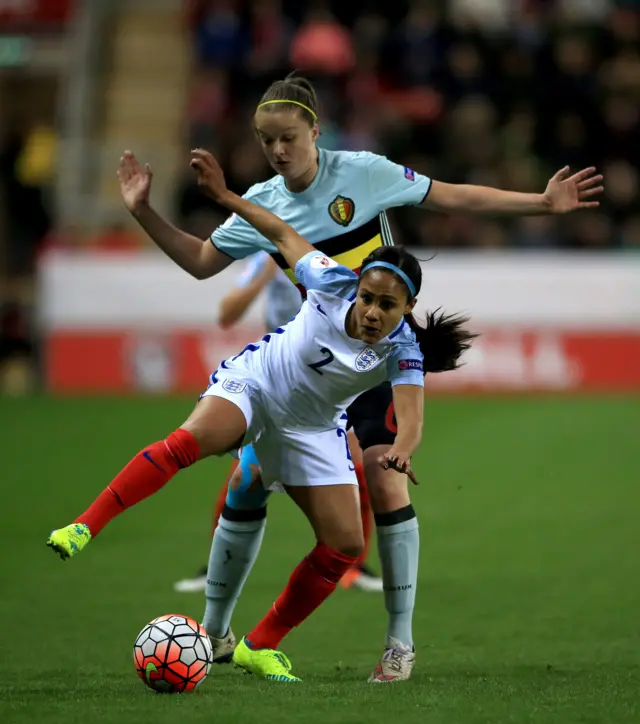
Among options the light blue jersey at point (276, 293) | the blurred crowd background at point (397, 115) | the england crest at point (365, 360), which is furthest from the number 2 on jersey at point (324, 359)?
the blurred crowd background at point (397, 115)

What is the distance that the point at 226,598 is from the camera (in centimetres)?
595

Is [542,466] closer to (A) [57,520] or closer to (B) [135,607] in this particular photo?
(A) [57,520]

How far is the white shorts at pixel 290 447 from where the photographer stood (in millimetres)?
5414

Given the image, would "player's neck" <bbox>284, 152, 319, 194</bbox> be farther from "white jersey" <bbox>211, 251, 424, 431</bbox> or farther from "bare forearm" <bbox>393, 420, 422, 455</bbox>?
"bare forearm" <bbox>393, 420, 422, 455</bbox>

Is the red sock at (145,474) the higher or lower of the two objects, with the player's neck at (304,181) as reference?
lower

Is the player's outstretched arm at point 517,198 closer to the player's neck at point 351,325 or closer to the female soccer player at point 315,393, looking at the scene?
the female soccer player at point 315,393

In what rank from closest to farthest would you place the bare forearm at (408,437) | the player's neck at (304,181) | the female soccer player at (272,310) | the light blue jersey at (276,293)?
the bare forearm at (408,437)
the player's neck at (304,181)
the female soccer player at (272,310)
the light blue jersey at (276,293)

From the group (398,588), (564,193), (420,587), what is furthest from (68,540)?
(420,587)

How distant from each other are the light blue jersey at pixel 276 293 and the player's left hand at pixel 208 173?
2.34 meters

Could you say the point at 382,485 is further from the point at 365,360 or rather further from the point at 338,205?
the point at 338,205

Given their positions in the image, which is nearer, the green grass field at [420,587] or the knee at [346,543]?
the green grass field at [420,587]

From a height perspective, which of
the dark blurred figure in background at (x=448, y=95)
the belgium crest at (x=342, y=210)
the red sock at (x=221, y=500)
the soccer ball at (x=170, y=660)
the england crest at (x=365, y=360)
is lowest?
the soccer ball at (x=170, y=660)

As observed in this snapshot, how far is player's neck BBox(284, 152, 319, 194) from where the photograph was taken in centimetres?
580

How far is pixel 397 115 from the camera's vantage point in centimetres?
1762
